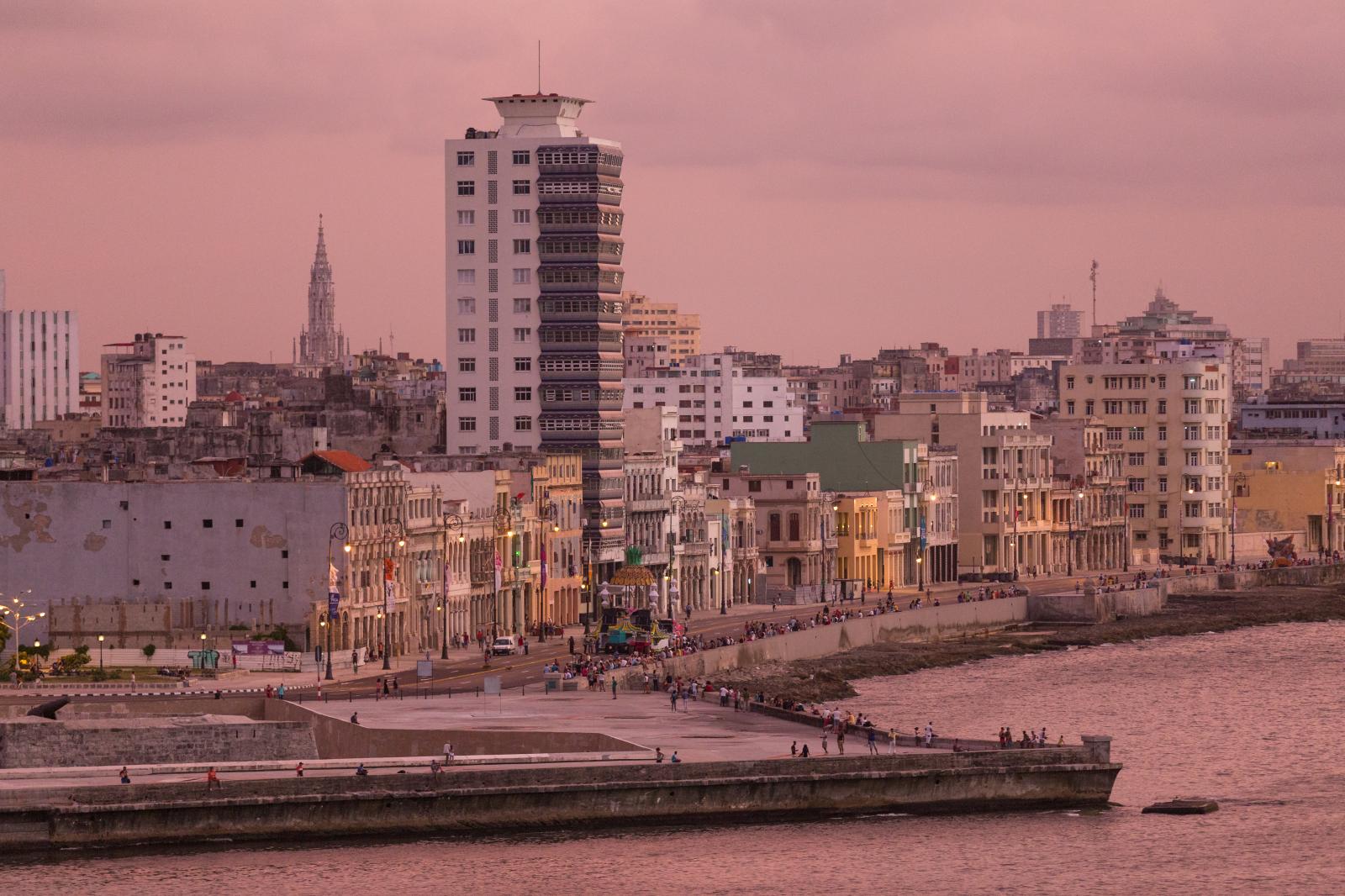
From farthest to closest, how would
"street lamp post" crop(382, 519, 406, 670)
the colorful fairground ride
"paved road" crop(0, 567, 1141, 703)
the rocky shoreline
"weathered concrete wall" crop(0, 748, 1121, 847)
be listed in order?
the colorful fairground ride
the rocky shoreline
"street lamp post" crop(382, 519, 406, 670)
"paved road" crop(0, 567, 1141, 703)
"weathered concrete wall" crop(0, 748, 1121, 847)

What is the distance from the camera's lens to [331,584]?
134 meters

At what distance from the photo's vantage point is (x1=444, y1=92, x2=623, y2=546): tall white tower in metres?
193

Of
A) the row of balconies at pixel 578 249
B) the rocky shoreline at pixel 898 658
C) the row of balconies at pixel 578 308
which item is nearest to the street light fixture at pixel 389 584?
the rocky shoreline at pixel 898 658

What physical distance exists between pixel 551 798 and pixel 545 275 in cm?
9354

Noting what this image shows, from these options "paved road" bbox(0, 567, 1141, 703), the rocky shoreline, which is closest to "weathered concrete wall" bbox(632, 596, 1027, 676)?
the rocky shoreline

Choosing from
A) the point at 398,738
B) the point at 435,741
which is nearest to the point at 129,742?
the point at 398,738

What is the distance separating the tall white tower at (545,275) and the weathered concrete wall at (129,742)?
267 ft

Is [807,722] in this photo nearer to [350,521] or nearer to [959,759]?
[959,759]

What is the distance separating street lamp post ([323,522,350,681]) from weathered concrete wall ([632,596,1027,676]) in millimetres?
14882

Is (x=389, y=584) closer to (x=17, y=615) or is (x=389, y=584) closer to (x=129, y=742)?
(x=17, y=615)

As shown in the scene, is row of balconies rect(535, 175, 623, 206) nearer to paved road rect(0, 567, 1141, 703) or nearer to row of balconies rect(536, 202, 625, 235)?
row of balconies rect(536, 202, 625, 235)

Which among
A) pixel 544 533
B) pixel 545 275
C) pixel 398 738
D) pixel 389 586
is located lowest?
pixel 398 738

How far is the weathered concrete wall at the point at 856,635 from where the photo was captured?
477ft

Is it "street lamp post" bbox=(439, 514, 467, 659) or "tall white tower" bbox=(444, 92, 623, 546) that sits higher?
"tall white tower" bbox=(444, 92, 623, 546)
